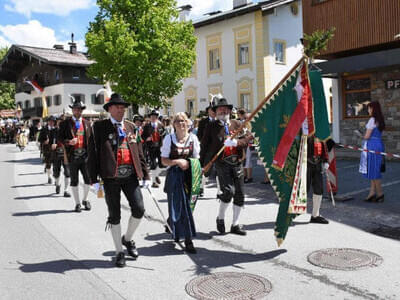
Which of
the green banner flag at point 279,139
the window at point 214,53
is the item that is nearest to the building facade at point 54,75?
the window at point 214,53

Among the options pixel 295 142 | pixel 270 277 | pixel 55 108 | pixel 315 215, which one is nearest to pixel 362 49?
pixel 315 215

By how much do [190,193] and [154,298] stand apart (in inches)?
72.7

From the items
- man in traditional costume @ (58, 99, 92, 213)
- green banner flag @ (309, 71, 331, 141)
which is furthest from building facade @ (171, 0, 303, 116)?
green banner flag @ (309, 71, 331, 141)

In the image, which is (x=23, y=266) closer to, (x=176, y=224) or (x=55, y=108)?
(x=176, y=224)

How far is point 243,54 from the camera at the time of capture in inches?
1070

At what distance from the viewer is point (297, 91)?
5.42m

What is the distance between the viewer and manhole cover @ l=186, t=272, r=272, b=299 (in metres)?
4.20

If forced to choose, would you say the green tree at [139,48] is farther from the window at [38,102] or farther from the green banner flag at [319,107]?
the window at [38,102]

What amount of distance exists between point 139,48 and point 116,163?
17402mm

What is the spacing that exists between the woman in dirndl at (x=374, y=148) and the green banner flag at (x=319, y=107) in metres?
1.97

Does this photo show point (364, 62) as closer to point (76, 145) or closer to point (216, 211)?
point (216, 211)

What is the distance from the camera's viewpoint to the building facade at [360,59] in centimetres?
1441

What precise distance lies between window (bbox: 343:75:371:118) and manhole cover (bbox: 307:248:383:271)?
11579 mm

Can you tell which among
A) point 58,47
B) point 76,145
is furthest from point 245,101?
point 58,47
